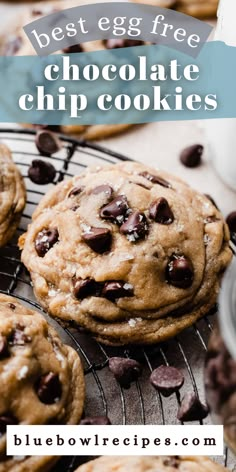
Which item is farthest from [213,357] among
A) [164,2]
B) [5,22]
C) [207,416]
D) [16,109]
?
[5,22]

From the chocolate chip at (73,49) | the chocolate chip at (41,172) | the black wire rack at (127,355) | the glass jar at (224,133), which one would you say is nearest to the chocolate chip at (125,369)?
the black wire rack at (127,355)

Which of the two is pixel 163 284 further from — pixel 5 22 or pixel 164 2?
pixel 5 22

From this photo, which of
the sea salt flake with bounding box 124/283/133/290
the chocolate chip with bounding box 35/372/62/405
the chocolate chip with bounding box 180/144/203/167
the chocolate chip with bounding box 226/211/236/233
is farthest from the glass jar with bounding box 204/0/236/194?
the chocolate chip with bounding box 35/372/62/405

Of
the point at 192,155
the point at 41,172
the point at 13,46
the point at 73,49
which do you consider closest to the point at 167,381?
the point at 41,172

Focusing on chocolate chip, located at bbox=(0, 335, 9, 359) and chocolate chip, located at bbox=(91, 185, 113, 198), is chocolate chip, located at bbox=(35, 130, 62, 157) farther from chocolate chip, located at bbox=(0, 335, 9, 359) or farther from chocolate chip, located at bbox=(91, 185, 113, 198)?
chocolate chip, located at bbox=(0, 335, 9, 359)

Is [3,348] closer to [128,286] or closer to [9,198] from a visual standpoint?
[128,286]
